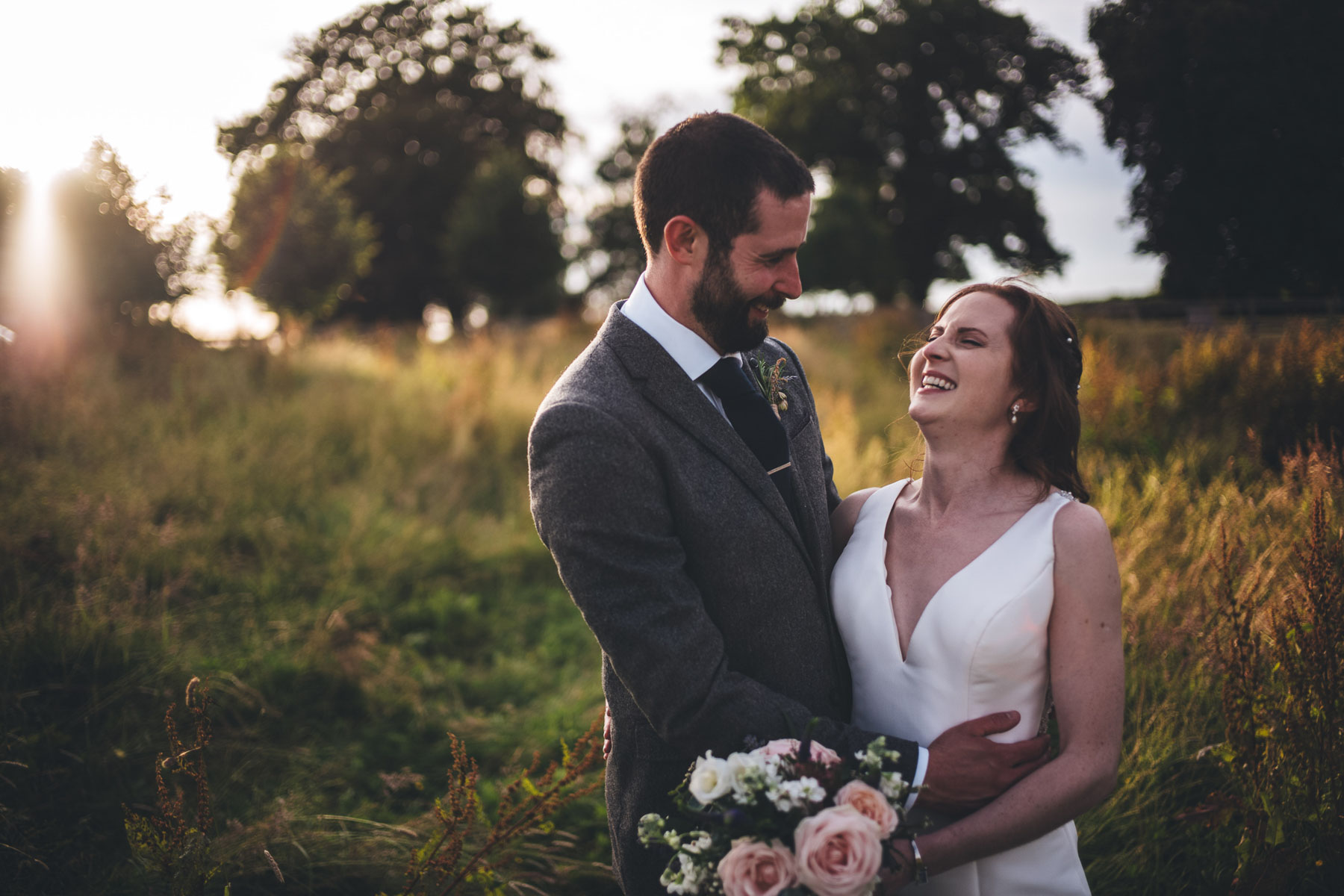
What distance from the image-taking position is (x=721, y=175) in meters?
2.01

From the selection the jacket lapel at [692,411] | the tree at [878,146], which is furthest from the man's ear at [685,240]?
the tree at [878,146]

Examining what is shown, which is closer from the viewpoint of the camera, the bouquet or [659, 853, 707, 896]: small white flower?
the bouquet

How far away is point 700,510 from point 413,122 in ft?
102

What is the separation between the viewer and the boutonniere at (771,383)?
2.28 meters

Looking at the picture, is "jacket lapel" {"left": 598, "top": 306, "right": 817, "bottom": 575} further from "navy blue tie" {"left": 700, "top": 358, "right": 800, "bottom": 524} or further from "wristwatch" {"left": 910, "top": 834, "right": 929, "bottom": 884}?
"wristwatch" {"left": 910, "top": 834, "right": 929, "bottom": 884}

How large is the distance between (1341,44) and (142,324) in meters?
12.1

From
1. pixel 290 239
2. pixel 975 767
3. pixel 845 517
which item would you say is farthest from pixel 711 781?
pixel 290 239

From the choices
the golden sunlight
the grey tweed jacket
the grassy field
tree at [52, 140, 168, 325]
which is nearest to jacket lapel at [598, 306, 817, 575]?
the grey tweed jacket

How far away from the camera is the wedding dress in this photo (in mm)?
1969

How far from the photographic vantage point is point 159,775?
187 centimetres

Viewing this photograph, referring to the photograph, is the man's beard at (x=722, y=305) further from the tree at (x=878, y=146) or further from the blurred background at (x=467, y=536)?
the tree at (x=878, y=146)

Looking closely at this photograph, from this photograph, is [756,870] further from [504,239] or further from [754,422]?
[504,239]

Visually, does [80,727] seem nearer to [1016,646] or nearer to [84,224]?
[1016,646]

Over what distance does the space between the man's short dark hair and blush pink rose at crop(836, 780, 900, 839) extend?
1337mm
